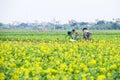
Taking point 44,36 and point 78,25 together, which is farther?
point 78,25

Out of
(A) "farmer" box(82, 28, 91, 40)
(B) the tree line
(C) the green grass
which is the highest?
(A) "farmer" box(82, 28, 91, 40)

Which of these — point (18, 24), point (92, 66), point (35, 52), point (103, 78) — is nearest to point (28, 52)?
point (35, 52)

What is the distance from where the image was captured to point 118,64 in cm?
949

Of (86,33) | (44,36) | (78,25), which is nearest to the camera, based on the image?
(86,33)

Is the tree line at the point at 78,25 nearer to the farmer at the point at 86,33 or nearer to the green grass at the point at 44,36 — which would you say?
the green grass at the point at 44,36

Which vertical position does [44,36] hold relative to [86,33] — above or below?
below

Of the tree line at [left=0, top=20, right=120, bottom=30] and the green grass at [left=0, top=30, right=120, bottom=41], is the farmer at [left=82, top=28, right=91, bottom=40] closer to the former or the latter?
the green grass at [left=0, top=30, right=120, bottom=41]

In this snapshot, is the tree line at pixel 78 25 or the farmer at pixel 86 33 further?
the tree line at pixel 78 25

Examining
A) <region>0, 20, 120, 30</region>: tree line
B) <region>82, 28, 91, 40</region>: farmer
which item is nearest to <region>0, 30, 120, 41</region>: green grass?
<region>82, 28, 91, 40</region>: farmer

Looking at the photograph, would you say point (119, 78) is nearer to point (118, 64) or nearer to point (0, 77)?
point (118, 64)

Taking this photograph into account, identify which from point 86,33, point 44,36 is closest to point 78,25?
point 44,36

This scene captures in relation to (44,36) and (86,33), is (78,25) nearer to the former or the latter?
(44,36)

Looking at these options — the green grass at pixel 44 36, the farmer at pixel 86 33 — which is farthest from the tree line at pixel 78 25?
the farmer at pixel 86 33

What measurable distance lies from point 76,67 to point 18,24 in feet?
451
